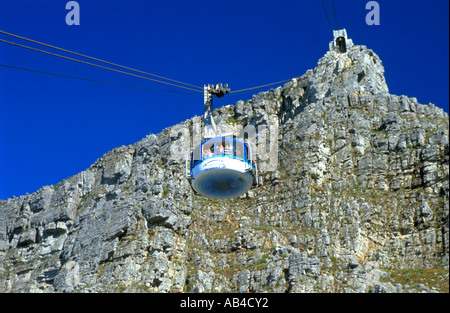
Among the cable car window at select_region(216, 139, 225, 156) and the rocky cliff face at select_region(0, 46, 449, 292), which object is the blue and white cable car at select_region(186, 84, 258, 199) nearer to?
the cable car window at select_region(216, 139, 225, 156)

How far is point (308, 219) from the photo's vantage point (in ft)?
229

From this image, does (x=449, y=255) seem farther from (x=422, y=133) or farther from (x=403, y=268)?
(x=422, y=133)

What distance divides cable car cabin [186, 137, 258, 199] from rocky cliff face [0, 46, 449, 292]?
16210 mm

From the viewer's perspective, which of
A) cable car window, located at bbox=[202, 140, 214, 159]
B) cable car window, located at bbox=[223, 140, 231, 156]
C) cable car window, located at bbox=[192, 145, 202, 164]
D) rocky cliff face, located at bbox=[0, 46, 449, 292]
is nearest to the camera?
cable car window, located at bbox=[223, 140, 231, 156]

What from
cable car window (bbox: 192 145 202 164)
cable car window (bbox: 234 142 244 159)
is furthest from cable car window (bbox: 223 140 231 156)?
cable car window (bbox: 192 145 202 164)

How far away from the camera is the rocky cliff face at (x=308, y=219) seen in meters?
64.2

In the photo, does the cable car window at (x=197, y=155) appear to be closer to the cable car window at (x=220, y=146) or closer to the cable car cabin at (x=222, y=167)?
the cable car cabin at (x=222, y=167)

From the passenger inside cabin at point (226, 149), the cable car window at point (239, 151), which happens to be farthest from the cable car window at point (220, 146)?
the cable car window at point (239, 151)

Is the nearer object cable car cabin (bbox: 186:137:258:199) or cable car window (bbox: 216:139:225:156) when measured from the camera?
cable car cabin (bbox: 186:137:258:199)

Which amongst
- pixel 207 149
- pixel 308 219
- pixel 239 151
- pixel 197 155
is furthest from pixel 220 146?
pixel 308 219

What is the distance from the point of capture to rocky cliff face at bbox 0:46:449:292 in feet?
211

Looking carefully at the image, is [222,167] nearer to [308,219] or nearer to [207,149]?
[207,149]

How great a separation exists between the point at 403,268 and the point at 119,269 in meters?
22.2

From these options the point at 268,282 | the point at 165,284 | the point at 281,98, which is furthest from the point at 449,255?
the point at 281,98
